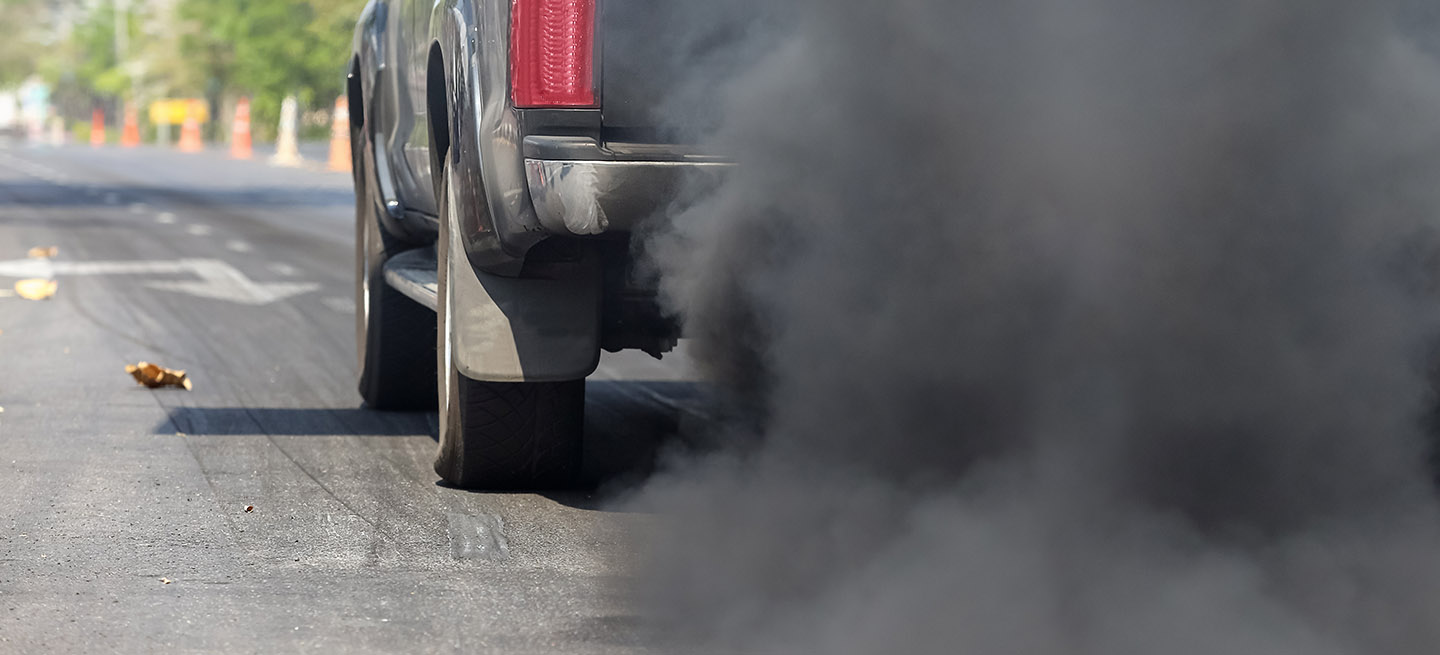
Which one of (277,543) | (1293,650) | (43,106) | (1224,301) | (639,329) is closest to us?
(1293,650)

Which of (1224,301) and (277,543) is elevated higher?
(1224,301)

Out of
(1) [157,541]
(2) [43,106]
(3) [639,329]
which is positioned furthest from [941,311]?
(2) [43,106]

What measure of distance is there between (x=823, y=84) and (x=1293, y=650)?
1.41 meters

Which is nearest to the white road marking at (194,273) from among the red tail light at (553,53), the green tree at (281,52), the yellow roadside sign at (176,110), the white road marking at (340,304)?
the white road marking at (340,304)

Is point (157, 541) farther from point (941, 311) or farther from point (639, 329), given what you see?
point (941, 311)

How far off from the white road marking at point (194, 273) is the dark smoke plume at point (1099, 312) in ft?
25.1

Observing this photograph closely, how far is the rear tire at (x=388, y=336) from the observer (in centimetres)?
686

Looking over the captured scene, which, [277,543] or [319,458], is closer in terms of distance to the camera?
[277,543]

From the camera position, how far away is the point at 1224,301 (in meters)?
3.77

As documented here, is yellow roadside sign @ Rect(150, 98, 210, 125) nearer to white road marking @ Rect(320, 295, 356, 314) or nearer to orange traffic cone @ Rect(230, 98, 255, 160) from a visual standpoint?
orange traffic cone @ Rect(230, 98, 255, 160)

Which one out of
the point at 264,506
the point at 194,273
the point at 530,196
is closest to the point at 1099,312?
the point at 530,196

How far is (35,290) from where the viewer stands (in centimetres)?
1155

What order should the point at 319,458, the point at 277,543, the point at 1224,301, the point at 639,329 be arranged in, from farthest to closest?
the point at 319,458
the point at 639,329
the point at 277,543
the point at 1224,301

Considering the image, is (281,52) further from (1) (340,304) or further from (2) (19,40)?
(2) (19,40)
